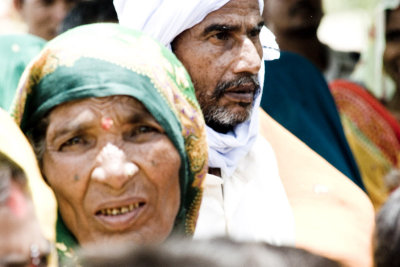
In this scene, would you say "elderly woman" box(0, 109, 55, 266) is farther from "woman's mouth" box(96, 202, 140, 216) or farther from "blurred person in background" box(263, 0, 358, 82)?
"blurred person in background" box(263, 0, 358, 82)

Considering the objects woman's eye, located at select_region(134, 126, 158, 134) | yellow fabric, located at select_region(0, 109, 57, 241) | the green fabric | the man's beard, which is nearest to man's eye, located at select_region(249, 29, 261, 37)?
the man's beard

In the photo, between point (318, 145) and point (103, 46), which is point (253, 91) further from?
point (103, 46)

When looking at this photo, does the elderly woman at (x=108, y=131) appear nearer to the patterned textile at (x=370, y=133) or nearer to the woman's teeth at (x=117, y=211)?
the woman's teeth at (x=117, y=211)

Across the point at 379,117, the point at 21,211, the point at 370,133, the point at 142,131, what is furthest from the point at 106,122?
the point at 379,117

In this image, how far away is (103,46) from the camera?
2.75 m

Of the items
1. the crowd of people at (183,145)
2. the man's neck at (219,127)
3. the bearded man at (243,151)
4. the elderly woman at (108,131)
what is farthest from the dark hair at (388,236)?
the man's neck at (219,127)

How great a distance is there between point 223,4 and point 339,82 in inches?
73.1

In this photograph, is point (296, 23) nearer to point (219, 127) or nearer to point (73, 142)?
point (219, 127)

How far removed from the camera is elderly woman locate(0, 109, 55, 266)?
2.03 metres

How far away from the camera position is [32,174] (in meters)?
2.27

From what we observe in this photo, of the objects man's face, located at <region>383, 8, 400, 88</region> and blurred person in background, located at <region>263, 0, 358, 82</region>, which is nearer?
man's face, located at <region>383, 8, 400, 88</region>

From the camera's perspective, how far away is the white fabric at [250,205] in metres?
3.51

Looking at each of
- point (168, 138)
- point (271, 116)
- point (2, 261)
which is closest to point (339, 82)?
point (271, 116)

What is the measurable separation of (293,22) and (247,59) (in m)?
2.28
